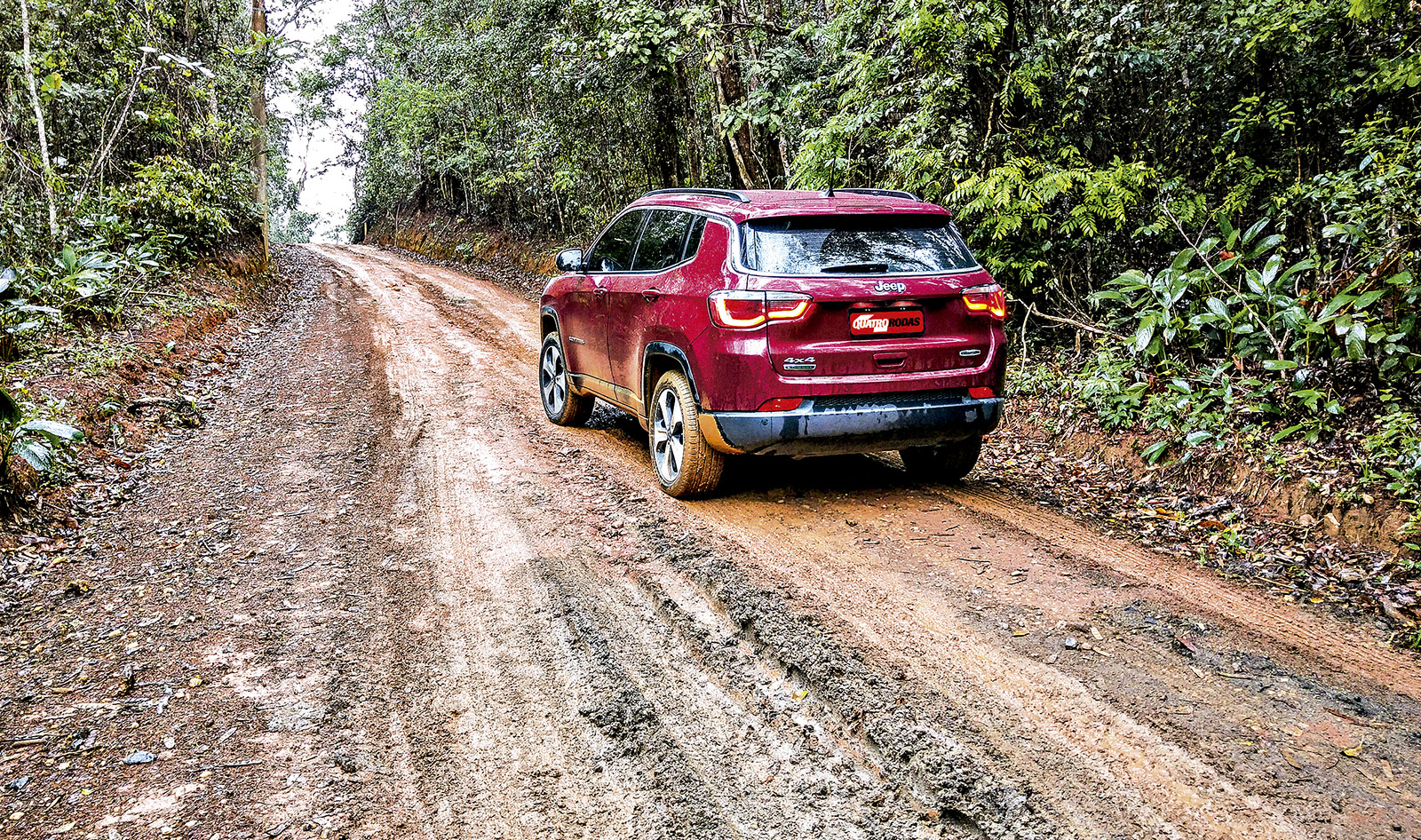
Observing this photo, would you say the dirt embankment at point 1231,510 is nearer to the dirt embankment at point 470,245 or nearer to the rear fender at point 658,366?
the rear fender at point 658,366

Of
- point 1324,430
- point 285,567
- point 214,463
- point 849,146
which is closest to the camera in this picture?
point 285,567

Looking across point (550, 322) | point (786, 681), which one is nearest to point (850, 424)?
point (786, 681)

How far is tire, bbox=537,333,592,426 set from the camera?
7.54m

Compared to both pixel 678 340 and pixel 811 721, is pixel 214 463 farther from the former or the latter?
pixel 811 721

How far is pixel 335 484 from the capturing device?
6031 mm

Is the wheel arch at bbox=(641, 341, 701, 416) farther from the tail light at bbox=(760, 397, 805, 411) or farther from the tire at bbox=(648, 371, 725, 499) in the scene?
the tail light at bbox=(760, 397, 805, 411)

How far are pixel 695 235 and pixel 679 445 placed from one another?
136 cm

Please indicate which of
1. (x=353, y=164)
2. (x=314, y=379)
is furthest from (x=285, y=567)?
(x=353, y=164)

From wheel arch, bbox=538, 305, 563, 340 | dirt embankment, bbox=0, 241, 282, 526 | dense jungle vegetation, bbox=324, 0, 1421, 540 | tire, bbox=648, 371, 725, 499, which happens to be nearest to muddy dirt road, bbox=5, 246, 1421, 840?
tire, bbox=648, 371, 725, 499

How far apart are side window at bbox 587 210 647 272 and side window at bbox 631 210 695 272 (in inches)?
6.5

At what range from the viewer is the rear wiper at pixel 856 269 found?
4.86m

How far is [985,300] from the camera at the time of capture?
5016 mm

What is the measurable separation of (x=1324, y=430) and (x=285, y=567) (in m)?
5.97

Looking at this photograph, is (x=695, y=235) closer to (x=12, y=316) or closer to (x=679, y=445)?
(x=679, y=445)
